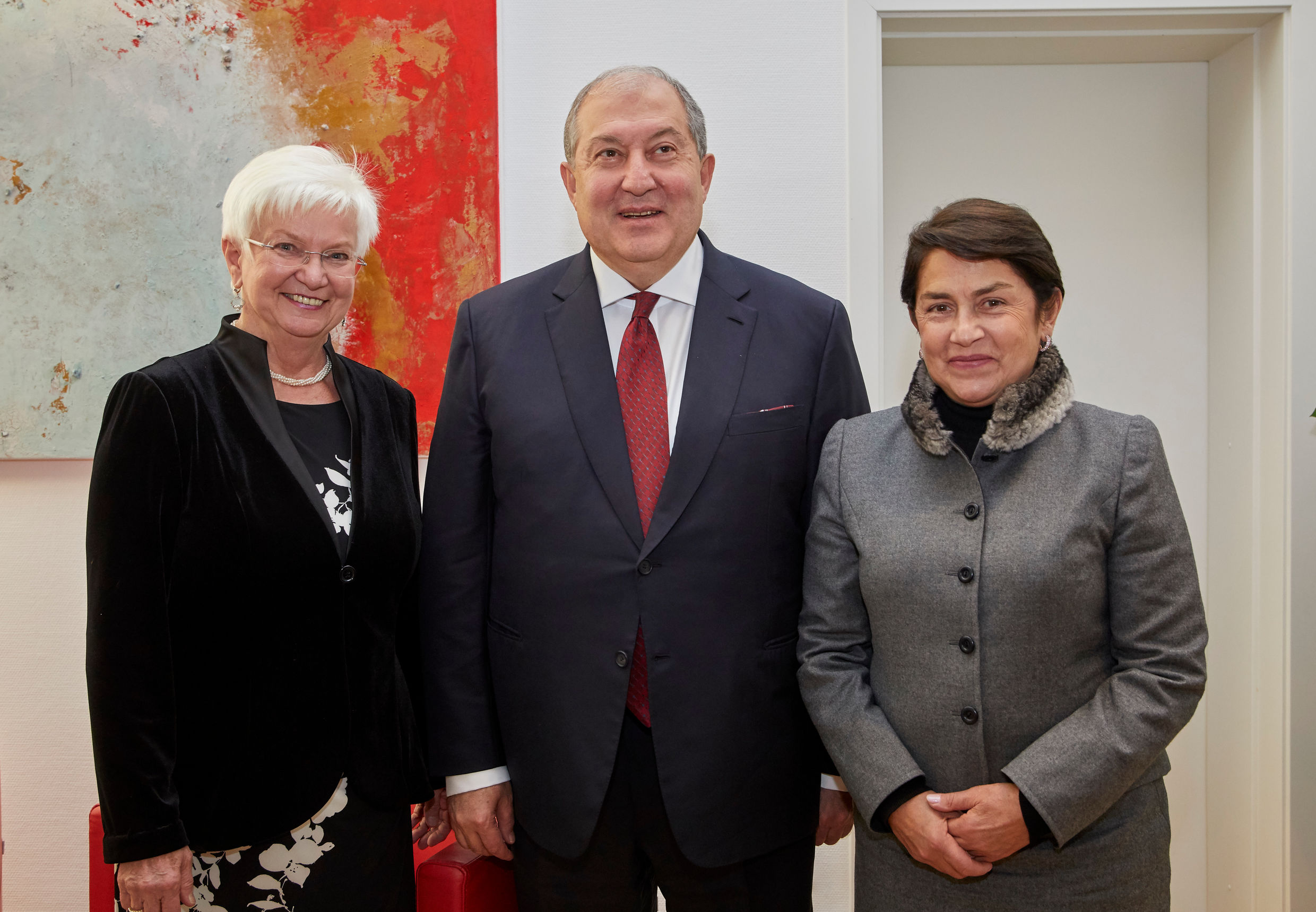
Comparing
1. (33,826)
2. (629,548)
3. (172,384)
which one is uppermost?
(172,384)

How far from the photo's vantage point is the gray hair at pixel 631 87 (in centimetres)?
147

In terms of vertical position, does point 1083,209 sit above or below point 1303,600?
above

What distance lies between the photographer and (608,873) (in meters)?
1.38

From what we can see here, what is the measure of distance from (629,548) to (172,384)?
76cm

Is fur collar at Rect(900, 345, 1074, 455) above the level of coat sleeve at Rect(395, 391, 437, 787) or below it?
above

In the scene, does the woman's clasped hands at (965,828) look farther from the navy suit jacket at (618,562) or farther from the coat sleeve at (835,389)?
the coat sleeve at (835,389)

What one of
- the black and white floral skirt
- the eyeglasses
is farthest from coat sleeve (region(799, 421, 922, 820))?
the eyeglasses

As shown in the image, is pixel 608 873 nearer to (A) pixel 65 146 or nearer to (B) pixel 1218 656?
(B) pixel 1218 656

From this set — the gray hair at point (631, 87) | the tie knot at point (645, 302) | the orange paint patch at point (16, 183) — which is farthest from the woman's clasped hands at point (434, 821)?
the orange paint patch at point (16, 183)

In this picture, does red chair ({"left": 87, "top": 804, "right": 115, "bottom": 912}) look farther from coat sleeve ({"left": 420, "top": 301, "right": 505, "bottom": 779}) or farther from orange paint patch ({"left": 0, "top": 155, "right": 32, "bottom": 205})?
orange paint patch ({"left": 0, "top": 155, "right": 32, "bottom": 205})

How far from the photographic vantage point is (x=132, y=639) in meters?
1.21

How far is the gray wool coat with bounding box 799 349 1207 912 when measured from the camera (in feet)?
3.76

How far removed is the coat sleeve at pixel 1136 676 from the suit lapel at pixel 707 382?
2.00 ft

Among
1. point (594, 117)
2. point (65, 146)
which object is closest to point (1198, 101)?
point (594, 117)
